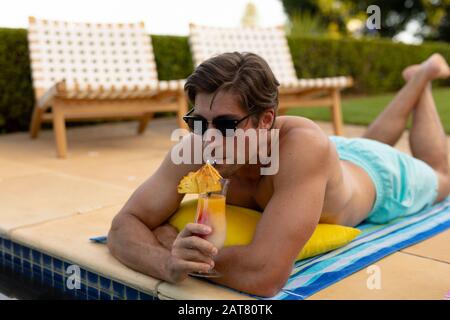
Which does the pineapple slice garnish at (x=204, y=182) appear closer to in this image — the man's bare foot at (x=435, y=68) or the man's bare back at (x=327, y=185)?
the man's bare back at (x=327, y=185)

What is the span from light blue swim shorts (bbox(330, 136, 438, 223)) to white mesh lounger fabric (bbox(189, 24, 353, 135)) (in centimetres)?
277

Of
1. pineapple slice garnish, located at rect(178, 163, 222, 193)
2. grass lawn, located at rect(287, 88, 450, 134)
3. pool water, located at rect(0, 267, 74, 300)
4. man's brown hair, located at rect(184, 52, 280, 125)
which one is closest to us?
pineapple slice garnish, located at rect(178, 163, 222, 193)

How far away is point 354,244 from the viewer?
2479 mm

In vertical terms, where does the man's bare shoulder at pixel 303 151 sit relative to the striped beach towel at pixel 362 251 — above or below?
above

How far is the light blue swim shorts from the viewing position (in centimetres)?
287

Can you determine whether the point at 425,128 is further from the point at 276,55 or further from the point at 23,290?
the point at 276,55

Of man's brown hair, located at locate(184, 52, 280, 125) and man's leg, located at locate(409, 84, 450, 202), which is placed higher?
man's brown hair, located at locate(184, 52, 280, 125)

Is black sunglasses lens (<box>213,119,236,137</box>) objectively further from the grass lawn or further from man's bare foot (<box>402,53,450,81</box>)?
the grass lawn

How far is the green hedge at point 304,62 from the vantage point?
662 cm

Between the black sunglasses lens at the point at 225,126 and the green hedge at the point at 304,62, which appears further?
the green hedge at the point at 304,62

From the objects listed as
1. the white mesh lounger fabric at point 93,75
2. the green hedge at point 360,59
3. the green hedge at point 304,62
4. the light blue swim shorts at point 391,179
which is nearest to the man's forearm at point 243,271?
the light blue swim shorts at point 391,179

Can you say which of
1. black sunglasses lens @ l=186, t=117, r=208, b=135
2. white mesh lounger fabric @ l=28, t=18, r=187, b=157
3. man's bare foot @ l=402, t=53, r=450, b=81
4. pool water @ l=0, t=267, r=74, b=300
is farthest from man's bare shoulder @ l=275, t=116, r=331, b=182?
white mesh lounger fabric @ l=28, t=18, r=187, b=157

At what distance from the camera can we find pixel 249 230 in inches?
85.4

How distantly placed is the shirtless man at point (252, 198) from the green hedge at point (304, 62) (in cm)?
505
